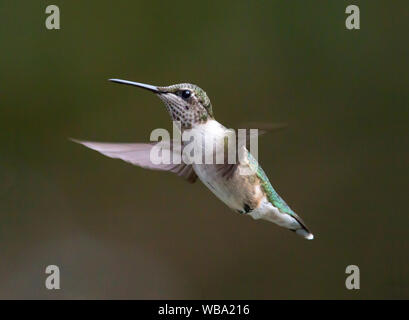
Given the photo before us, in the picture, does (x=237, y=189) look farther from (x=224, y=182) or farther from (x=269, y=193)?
(x=269, y=193)

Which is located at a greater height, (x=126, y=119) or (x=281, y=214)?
(x=126, y=119)

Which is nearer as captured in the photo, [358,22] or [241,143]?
[241,143]

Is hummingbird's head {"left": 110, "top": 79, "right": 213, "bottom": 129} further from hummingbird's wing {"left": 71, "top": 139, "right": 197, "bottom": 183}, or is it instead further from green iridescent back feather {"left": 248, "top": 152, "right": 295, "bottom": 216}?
green iridescent back feather {"left": 248, "top": 152, "right": 295, "bottom": 216}

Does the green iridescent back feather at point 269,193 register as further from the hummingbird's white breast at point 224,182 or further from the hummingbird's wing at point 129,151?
the hummingbird's wing at point 129,151

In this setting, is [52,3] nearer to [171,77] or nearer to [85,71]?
[85,71]

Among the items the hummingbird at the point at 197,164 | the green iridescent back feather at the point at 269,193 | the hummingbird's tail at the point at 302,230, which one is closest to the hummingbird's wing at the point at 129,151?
the hummingbird at the point at 197,164

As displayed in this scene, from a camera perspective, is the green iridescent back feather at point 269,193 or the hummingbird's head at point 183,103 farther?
the green iridescent back feather at point 269,193

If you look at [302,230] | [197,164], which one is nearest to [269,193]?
[302,230]

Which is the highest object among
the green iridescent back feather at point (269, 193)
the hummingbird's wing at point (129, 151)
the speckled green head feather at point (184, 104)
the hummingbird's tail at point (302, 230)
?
the speckled green head feather at point (184, 104)

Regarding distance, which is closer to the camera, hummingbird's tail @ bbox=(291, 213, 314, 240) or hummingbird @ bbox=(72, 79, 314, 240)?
hummingbird @ bbox=(72, 79, 314, 240)

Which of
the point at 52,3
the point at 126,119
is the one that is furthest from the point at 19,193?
the point at 52,3

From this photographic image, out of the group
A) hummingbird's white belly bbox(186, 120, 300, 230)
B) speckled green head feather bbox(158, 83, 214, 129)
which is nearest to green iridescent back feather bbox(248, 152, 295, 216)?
hummingbird's white belly bbox(186, 120, 300, 230)
